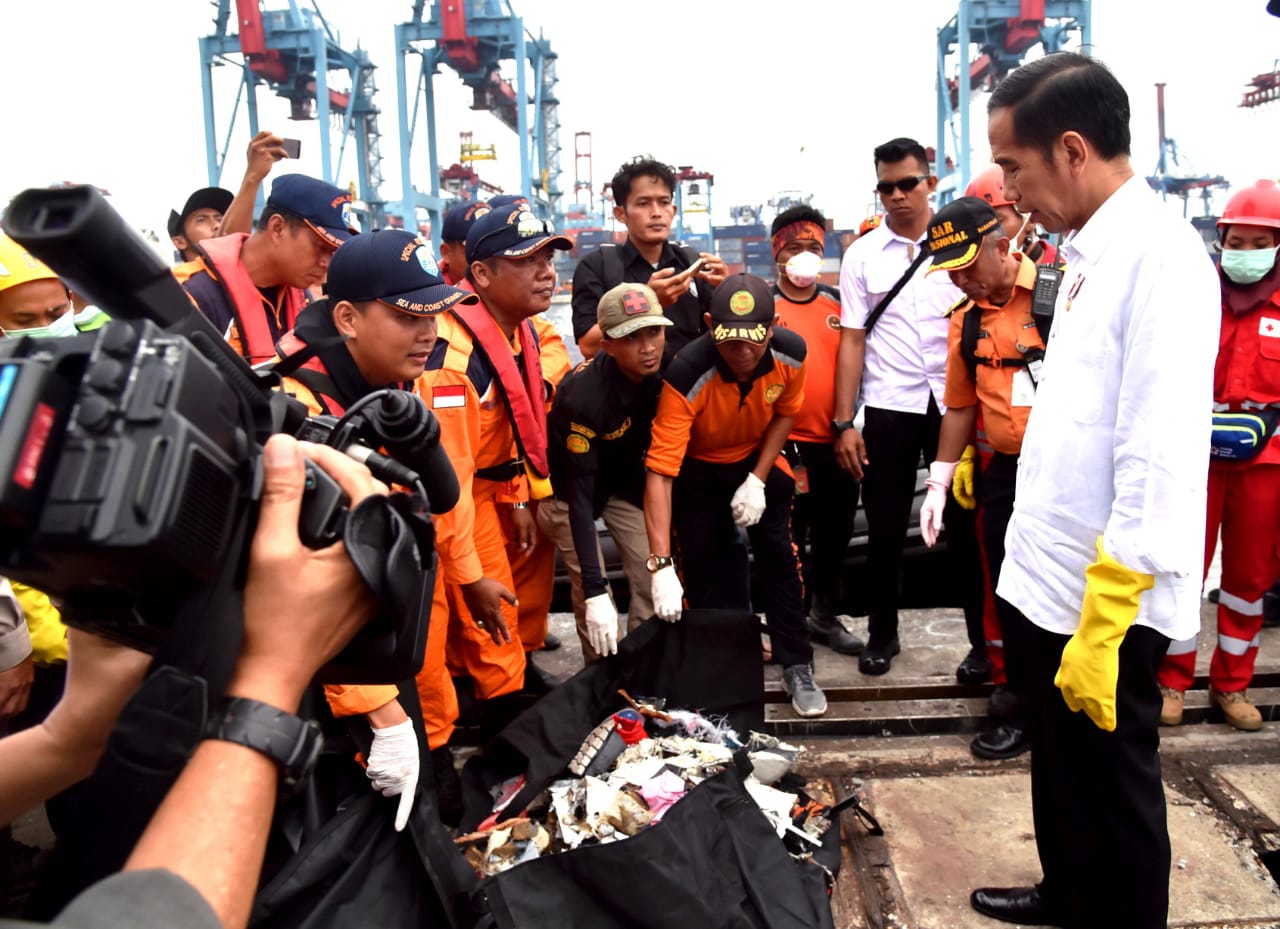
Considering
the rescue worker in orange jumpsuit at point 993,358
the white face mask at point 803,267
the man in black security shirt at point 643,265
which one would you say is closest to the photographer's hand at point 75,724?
the rescue worker in orange jumpsuit at point 993,358

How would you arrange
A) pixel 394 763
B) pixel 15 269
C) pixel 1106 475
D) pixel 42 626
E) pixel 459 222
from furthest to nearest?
pixel 459 222
pixel 15 269
pixel 42 626
pixel 394 763
pixel 1106 475

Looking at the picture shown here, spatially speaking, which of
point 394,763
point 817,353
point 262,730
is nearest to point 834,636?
point 817,353

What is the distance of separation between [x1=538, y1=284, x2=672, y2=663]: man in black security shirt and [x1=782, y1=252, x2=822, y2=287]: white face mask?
0.94 metres

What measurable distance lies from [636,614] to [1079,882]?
1.83 metres

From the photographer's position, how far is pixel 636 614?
3.48 meters

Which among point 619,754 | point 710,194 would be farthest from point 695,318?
point 710,194

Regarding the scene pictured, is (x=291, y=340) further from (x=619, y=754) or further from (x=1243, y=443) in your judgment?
(x=1243, y=443)

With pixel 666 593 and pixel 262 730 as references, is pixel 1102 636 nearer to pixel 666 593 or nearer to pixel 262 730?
pixel 262 730

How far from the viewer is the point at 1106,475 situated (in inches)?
72.8

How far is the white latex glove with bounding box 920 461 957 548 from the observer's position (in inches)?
129

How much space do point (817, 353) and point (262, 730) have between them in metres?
3.41

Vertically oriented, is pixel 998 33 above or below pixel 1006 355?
above

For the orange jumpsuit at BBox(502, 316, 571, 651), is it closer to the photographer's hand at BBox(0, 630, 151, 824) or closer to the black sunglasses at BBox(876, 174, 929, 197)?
the black sunglasses at BBox(876, 174, 929, 197)

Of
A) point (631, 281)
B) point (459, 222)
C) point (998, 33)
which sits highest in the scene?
point (998, 33)
